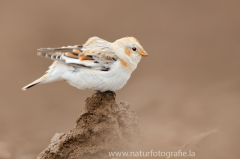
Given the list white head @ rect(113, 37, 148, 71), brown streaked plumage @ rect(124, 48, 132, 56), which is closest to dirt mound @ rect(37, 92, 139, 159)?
white head @ rect(113, 37, 148, 71)

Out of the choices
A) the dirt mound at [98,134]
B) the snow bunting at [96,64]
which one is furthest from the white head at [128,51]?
the dirt mound at [98,134]

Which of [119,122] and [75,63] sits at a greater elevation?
[75,63]

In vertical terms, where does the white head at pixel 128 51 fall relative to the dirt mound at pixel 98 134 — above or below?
above

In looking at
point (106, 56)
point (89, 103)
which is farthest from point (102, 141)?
point (106, 56)

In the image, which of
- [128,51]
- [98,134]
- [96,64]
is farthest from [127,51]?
[98,134]

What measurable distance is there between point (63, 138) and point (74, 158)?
47cm

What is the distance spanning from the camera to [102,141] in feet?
20.1

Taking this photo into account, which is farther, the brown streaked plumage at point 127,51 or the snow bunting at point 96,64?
the brown streaked plumage at point 127,51

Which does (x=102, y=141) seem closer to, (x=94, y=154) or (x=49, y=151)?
(x=94, y=154)

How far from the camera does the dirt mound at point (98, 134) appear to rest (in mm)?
6113

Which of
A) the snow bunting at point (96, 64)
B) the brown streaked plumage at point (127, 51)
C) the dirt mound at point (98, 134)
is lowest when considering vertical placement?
the dirt mound at point (98, 134)

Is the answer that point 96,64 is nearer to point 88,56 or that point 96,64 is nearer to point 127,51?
point 88,56

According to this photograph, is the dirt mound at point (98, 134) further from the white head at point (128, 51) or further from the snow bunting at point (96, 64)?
the white head at point (128, 51)

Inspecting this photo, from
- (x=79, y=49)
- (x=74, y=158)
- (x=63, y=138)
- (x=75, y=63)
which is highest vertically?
(x=79, y=49)
